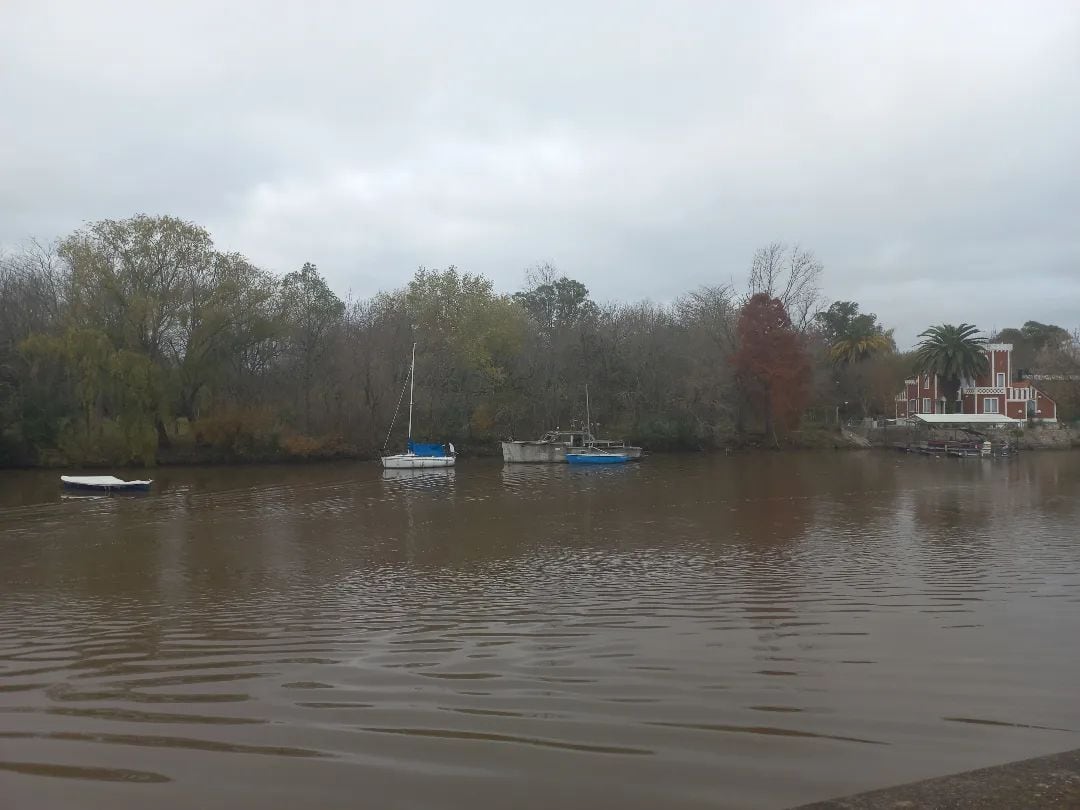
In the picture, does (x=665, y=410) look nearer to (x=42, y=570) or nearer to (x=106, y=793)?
(x=42, y=570)

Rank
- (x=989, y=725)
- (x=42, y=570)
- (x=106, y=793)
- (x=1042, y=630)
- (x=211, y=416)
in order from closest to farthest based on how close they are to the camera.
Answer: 1. (x=106, y=793)
2. (x=989, y=725)
3. (x=1042, y=630)
4. (x=42, y=570)
5. (x=211, y=416)

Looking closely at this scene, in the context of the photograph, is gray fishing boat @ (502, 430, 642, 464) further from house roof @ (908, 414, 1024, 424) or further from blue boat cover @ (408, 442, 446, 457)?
house roof @ (908, 414, 1024, 424)

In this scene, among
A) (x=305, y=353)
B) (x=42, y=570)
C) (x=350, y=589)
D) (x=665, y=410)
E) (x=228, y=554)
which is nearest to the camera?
(x=350, y=589)

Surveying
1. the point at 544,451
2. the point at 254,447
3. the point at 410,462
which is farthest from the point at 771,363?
the point at 254,447

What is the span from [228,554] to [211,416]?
41082mm

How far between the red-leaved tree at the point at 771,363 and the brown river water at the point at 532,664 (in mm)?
48572

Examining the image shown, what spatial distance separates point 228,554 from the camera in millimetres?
18312

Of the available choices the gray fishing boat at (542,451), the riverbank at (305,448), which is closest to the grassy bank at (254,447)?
the riverbank at (305,448)

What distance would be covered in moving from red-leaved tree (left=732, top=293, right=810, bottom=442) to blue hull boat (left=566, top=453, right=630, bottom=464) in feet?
65.3

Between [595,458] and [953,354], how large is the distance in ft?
138

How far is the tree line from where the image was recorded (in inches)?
2026

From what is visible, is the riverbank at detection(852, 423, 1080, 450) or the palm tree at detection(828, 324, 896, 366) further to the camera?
the palm tree at detection(828, 324, 896, 366)

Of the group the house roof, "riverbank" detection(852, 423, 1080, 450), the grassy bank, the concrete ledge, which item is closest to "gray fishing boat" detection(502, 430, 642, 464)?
the grassy bank

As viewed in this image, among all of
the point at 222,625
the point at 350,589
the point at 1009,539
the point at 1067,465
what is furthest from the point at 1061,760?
the point at 1067,465
